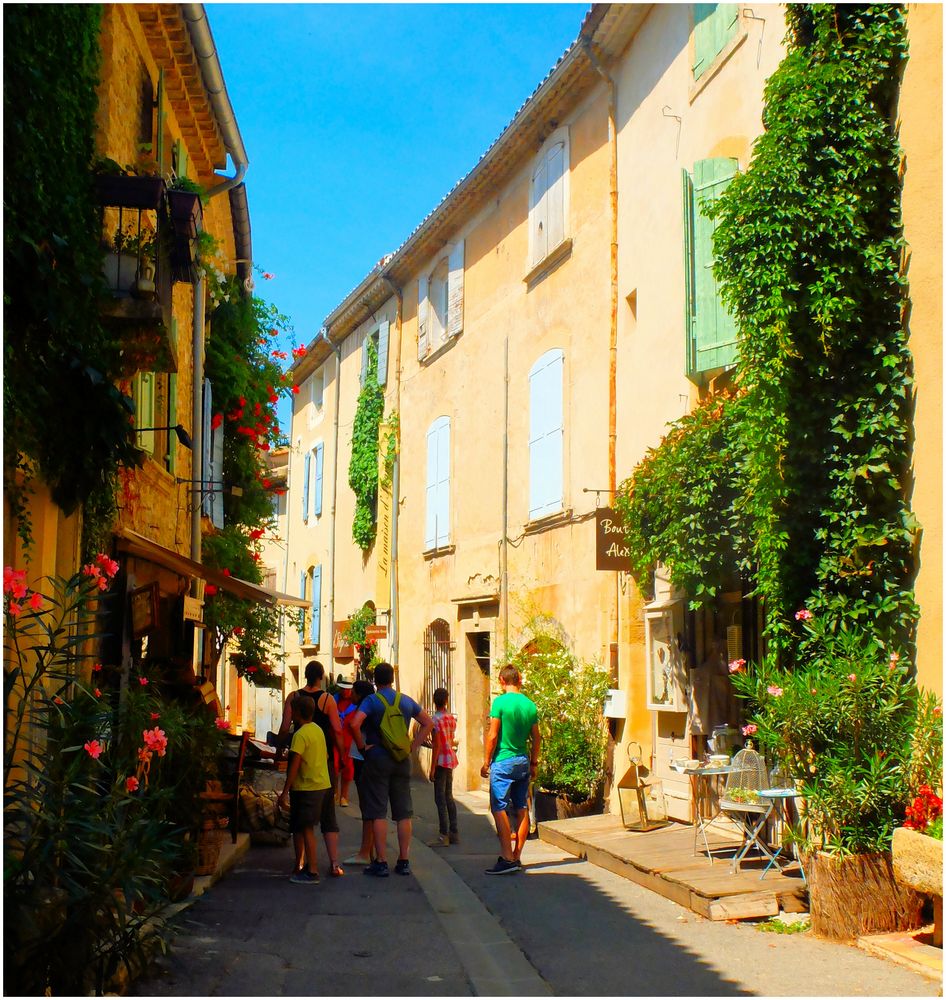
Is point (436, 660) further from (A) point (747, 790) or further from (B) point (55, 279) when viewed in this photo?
(B) point (55, 279)

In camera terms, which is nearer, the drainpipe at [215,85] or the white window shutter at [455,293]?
the drainpipe at [215,85]

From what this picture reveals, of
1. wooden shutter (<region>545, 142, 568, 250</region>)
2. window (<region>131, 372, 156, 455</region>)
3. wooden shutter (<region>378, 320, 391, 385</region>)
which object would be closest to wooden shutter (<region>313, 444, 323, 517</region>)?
wooden shutter (<region>378, 320, 391, 385</region>)

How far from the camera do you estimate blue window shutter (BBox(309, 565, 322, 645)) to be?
27734mm

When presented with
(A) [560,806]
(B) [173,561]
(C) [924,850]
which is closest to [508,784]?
(A) [560,806]

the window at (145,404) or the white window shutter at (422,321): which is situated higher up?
the white window shutter at (422,321)

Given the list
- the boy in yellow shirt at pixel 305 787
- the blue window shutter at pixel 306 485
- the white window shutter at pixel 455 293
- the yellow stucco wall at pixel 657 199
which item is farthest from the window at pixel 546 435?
the blue window shutter at pixel 306 485

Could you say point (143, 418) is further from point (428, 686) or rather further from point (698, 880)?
point (428, 686)

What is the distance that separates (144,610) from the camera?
1074cm

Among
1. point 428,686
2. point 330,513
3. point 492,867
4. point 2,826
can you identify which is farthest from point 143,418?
point 330,513

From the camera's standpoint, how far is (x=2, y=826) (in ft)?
16.0

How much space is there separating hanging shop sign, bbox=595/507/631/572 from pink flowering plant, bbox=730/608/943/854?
14.6 ft

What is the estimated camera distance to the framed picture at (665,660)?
11422 mm

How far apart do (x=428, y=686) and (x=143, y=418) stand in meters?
10.3

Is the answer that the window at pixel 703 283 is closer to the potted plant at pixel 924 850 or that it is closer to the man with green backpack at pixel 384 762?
the man with green backpack at pixel 384 762
